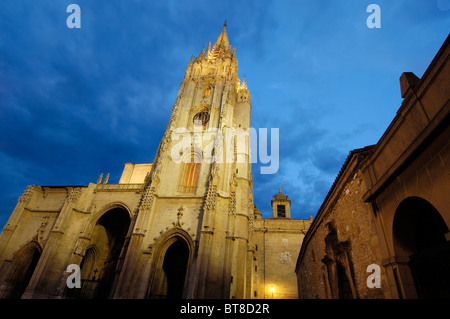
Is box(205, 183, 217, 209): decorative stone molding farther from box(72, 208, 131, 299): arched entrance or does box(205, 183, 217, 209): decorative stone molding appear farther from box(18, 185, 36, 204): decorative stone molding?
box(18, 185, 36, 204): decorative stone molding

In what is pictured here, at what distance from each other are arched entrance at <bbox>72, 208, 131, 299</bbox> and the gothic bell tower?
20.4 ft

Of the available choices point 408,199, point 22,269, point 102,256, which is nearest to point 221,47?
point 102,256

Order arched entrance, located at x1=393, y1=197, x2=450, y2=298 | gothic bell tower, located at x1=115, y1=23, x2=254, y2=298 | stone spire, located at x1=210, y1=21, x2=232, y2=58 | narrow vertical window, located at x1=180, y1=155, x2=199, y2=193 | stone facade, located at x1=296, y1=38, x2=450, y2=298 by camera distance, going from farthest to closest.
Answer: stone spire, located at x1=210, y1=21, x2=232, y2=58 < narrow vertical window, located at x1=180, y1=155, x2=199, y2=193 < gothic bell tower, located at x1=115, y1=23, x2=254, y2=298 < arched entrance, located at x1=393, y1=197, x2=450, y2=298 < stone facade, located at x1=296, y1=38, x2=450, y2=298

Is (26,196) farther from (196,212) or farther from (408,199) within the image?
(408,199)

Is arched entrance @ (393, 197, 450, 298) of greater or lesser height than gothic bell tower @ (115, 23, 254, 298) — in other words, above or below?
below

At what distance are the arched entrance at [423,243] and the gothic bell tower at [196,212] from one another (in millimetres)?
12951

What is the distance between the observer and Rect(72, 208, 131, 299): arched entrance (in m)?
21.1

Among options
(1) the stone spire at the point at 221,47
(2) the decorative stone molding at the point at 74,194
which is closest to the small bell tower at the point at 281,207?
(1) the stone spire at the point at 221,47

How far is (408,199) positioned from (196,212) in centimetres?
1574

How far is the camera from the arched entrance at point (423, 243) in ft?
17.0

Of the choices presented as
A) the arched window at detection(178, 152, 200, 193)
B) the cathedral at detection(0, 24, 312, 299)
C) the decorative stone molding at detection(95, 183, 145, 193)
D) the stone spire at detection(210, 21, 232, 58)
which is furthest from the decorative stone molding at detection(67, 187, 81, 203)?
the stone spire at detection(210, 21, 232, 58)

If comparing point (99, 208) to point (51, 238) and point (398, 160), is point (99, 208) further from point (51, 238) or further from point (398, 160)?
point (398, 160)

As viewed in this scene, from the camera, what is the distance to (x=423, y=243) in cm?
590
